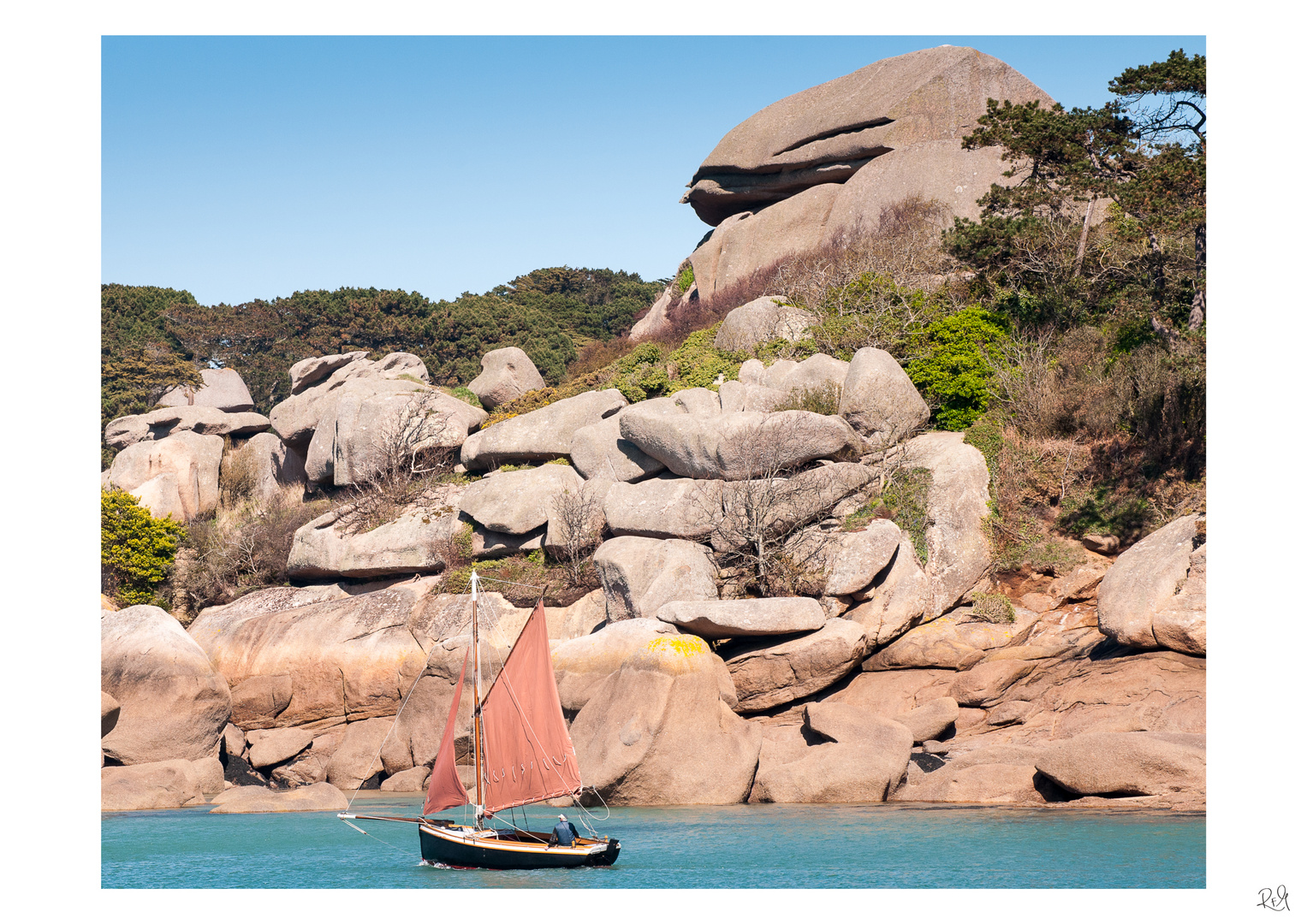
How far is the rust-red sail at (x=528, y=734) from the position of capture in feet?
61.3

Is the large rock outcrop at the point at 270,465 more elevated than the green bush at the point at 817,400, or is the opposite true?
the green bush at the point at 817,400

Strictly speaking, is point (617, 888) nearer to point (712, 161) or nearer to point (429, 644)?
point (429, 644)

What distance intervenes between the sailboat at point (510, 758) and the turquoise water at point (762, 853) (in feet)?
1.99

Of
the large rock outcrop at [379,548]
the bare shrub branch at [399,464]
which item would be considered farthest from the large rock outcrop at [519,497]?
the bare shrub branch at [399,464]

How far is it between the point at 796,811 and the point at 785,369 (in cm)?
1507

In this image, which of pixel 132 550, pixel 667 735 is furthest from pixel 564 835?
pixel 132 550

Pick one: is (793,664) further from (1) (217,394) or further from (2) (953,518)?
(1) (217,394)

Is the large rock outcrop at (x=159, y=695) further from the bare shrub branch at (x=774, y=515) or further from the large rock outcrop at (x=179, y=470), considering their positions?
the large rock outcrop at (x=179, y=470)

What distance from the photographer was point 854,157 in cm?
4600

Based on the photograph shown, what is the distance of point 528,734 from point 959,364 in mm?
19206

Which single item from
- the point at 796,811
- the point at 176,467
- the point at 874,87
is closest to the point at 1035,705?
the point at 796,811

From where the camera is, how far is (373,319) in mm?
67812

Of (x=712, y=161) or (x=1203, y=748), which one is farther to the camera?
(x=712, y=161)

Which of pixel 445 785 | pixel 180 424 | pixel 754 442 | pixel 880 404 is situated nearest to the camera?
pixel 445 785
